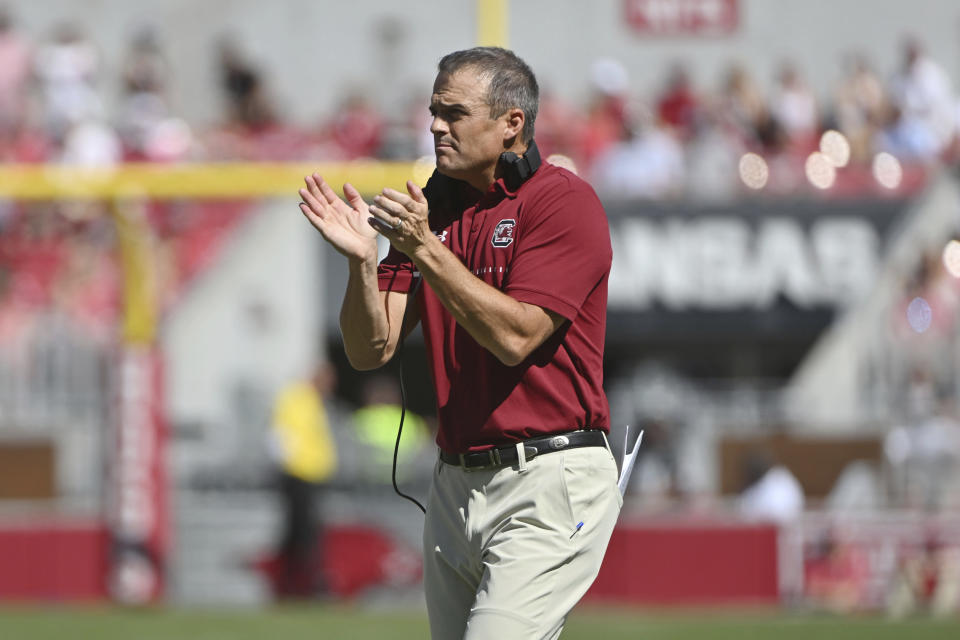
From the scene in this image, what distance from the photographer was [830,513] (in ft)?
40.7

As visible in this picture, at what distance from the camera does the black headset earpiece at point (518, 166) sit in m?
4.07

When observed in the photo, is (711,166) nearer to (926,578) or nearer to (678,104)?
(678,104)

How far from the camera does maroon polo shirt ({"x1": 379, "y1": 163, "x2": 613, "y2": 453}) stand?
3.97 m


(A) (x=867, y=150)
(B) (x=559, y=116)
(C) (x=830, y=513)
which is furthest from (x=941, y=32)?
(C) (x=830, y=513)

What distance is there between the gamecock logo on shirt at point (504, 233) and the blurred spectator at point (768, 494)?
8.57 m

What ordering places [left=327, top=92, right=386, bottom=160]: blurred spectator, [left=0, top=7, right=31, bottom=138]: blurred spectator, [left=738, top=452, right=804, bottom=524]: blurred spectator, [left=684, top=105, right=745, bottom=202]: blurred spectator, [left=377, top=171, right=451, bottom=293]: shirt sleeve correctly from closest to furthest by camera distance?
[left=377, top=171, right=451, bottom=293]: shirt sleeve → [left=738, top=452, right=804, bottom=524]: blurred spectator → [left=684, top=105, right=745, bottom=202]: blurred spectator → [left=327, top=92, right=386, bottom=160]: blurred spectator → [left=0, top=7, right=31, bottom=138]: blurred spectator

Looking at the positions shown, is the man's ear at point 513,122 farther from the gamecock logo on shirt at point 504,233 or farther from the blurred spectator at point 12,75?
the blurred spectator at point 12,75

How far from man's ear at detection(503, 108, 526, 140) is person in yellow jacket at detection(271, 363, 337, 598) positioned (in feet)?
27.8

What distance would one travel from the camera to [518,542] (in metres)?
3.98

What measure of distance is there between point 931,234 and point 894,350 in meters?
1.46

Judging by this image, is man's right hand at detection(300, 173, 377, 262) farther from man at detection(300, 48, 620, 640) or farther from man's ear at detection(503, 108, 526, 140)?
man's ear at detection(503, 108, 526, 140)

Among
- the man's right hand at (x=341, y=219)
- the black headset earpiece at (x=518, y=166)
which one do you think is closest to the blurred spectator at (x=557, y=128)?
the black headset earpiece at (x=518, y=166)

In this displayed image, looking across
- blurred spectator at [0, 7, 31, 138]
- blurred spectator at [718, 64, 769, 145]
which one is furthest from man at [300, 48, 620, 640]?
blurred spectator at [0, 7, 31, 138]

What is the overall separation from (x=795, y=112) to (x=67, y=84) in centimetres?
730
